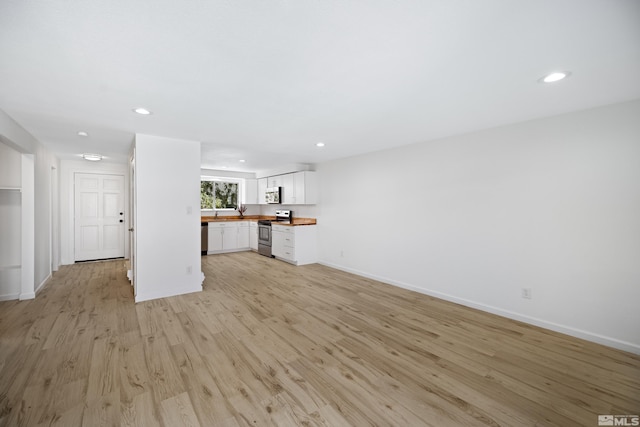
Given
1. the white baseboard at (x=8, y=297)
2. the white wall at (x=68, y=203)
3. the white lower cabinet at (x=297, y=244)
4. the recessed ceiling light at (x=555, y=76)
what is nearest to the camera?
the recessed ceiling light at (x=555, y=76)

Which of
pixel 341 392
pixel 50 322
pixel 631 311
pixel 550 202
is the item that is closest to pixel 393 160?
pixel 550 202

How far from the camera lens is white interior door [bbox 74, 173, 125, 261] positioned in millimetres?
6117

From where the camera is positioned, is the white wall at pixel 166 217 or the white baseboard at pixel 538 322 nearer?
the white baseboard at pixel 538 322

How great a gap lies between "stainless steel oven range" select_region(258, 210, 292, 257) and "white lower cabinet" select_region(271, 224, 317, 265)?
0.46 metres

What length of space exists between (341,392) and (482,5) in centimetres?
248

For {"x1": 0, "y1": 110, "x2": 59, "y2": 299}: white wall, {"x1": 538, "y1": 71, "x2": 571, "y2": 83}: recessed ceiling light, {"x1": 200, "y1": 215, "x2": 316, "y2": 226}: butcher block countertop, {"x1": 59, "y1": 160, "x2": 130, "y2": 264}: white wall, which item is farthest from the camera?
{"x1": 200, "y1": 215, "x2": 316, "y2": 226}: butcher block countertop

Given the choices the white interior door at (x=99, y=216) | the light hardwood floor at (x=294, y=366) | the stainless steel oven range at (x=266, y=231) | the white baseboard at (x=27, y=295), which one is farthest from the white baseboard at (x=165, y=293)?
the white interior door at (x=99, y=216)

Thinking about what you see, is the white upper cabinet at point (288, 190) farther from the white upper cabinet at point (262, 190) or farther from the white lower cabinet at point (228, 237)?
the white lower cabinet at point (228, 237)

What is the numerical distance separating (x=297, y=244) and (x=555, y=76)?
193 inches

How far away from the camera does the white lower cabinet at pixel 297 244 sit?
19.8 ft

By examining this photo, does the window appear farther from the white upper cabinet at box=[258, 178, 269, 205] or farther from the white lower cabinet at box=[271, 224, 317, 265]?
the white lower cabinet at box=[271, 224, 317, 265]

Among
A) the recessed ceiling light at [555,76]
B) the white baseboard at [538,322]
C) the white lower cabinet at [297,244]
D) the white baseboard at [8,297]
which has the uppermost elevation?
the recessed ceiling light at [555,76]

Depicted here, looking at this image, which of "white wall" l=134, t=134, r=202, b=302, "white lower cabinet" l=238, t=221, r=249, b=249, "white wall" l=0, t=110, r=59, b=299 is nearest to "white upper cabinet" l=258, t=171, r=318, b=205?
"white lower cabinet" l=238, t=221, r=249, b=249

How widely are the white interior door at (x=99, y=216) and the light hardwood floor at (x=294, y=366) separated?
9.40 feet
